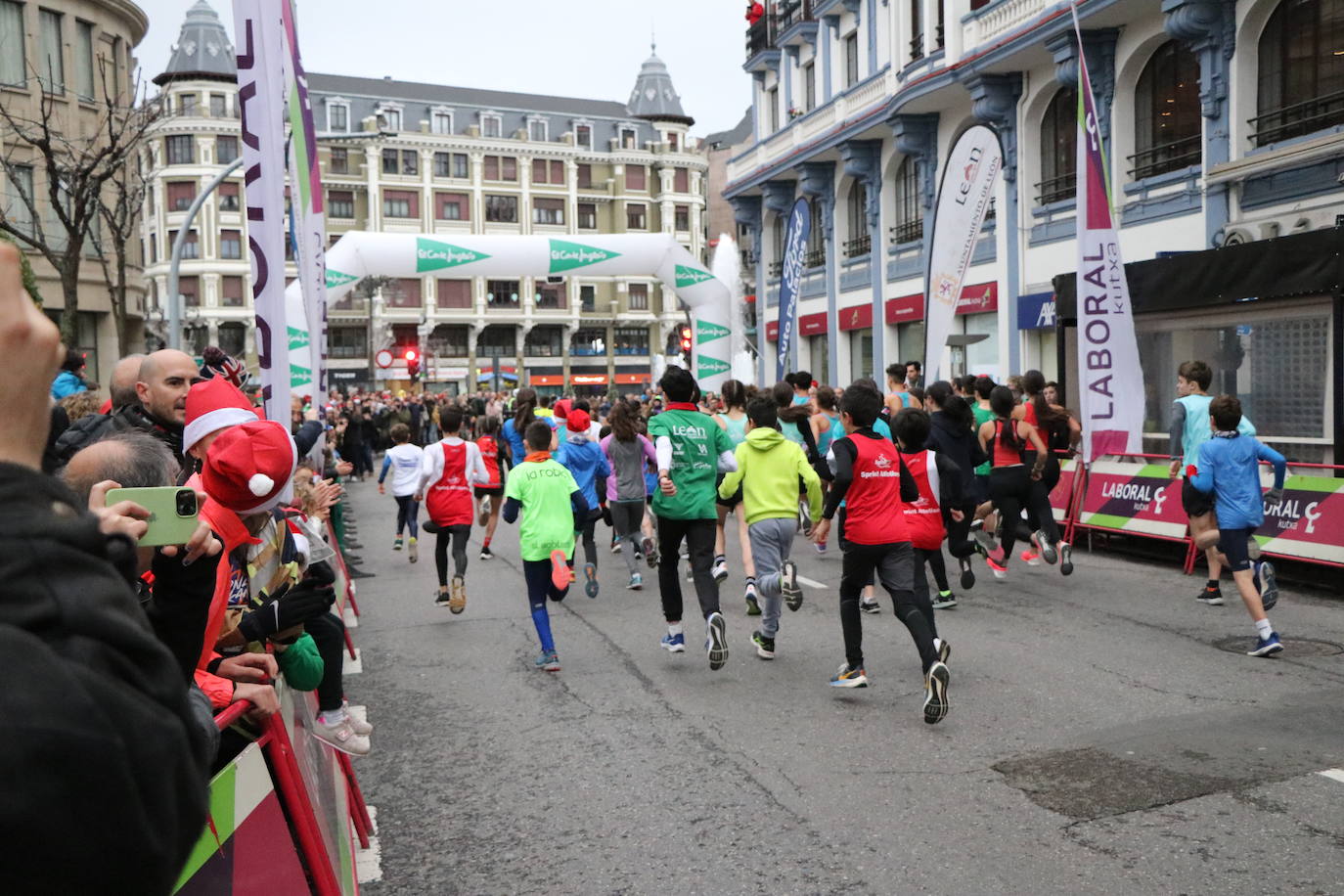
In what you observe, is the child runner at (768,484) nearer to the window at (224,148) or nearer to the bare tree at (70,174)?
the bare tree at (70,174)

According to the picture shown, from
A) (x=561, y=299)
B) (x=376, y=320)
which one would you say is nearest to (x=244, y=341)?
(x=376, y=320)

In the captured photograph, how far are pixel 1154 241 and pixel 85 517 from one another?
2083 centimetres

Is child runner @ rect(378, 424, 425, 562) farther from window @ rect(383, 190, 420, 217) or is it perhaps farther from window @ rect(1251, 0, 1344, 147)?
window @ rect(383, 190, 420, 217)

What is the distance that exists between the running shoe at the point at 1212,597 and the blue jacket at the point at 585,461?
5691 millimetres

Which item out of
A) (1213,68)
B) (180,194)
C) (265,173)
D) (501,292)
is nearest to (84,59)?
(1213,68)

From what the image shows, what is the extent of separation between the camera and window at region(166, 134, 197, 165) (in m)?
70.7

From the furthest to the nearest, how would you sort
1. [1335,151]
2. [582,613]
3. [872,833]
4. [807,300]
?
[807,300] → [1335,151] → [582,613] → [872,833]

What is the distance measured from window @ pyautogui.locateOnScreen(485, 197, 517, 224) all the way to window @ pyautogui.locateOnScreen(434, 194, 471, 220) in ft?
4.48

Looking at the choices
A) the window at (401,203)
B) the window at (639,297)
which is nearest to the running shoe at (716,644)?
the window at (401,203)

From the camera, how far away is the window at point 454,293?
7469cm

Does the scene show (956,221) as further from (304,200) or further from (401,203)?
(401,203)

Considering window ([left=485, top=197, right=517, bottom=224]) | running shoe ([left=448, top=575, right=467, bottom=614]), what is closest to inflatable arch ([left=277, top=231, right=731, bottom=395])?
running shoe ([left=448, top=575, right=467, bottom=614])

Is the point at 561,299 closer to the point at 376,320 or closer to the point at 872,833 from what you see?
the point at 376,320

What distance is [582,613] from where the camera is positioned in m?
10.7
